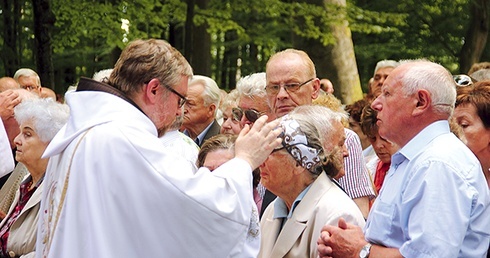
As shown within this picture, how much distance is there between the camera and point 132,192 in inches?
171

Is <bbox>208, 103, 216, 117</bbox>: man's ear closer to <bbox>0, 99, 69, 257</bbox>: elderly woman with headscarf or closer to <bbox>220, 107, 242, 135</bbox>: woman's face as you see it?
<bbox>220, 107, 242, 135</bbox>: woman's face

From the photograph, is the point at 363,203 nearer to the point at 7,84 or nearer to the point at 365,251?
the point at 365,251

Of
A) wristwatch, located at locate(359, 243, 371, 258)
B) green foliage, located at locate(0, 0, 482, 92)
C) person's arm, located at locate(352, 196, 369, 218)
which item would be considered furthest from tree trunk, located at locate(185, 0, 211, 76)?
wristwatch, located at locate(359, 243, 371, 258)

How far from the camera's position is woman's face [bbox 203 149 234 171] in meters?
5.88

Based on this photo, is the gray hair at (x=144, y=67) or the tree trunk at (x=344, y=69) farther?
the tree trunk at (x=344, y=69)

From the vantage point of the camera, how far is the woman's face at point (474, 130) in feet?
18.0

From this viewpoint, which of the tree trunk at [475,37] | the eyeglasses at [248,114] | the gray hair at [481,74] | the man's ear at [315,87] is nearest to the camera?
the man's ear at [315,87]

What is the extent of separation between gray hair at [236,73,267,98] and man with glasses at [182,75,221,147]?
1.13 metres

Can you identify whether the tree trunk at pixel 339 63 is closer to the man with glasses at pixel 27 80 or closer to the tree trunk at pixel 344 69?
the tree trunk at pixel 344 69

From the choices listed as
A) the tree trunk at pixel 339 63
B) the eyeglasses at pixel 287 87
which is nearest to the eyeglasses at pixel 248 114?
the eyeglasses at pixel 287 87

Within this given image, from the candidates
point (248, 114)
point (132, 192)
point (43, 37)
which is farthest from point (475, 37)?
point (132, 192)

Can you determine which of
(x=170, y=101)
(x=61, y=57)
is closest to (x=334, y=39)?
(x=61, y=57)

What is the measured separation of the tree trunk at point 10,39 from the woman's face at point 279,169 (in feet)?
49.7

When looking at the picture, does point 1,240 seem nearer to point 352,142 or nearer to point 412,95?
point 352,142
